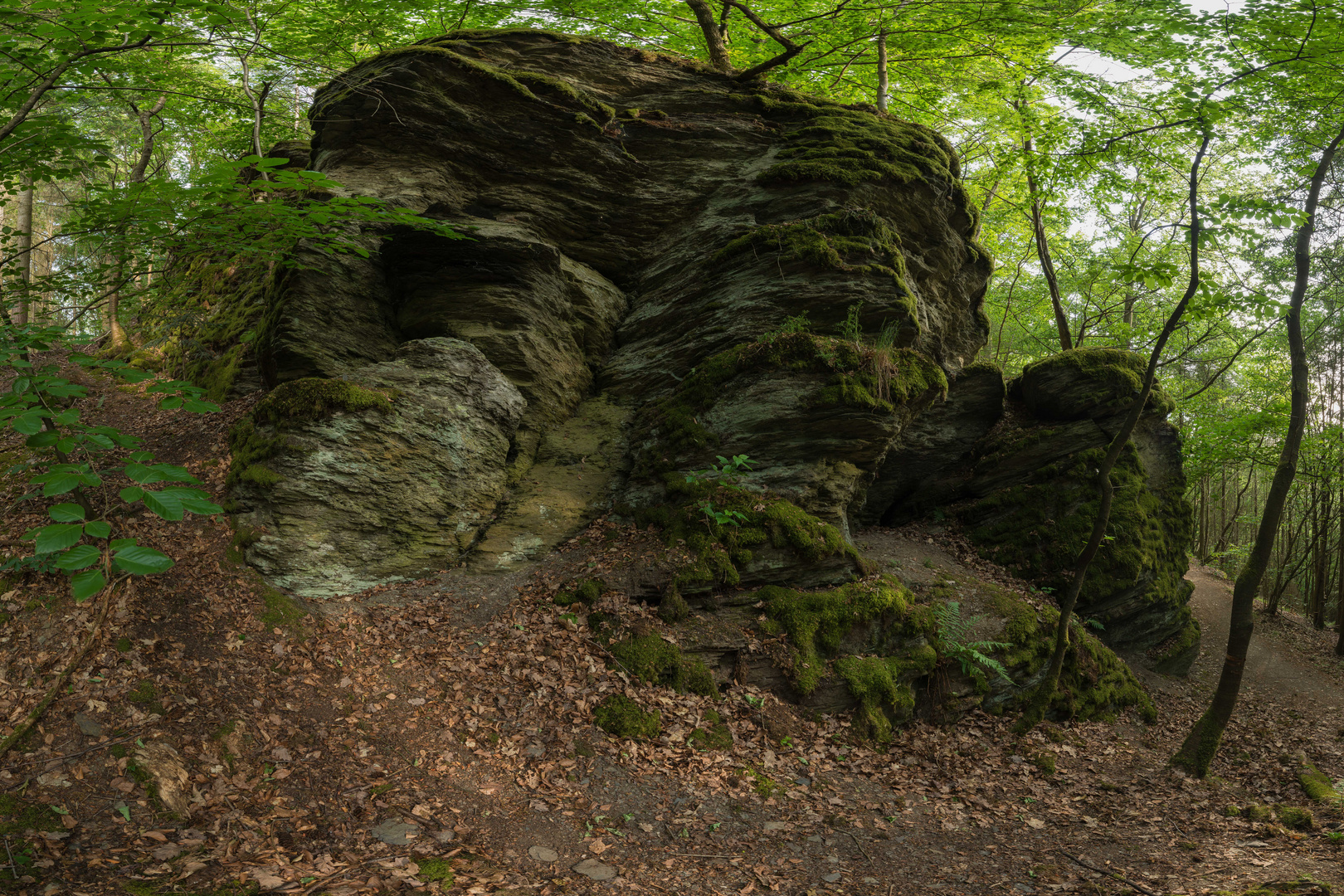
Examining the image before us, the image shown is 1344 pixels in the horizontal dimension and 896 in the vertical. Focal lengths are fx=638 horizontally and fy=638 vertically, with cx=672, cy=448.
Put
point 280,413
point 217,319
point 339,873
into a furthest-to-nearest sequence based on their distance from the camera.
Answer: point 217,319, point 280,413, point 339,873

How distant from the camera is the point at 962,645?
29.1ft

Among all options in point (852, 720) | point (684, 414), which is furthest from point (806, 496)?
point (852, 720)

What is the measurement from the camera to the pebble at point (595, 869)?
4.90m

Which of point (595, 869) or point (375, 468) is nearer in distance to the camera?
point (595, 869)

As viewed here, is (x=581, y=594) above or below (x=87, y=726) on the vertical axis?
above

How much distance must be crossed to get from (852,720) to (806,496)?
9.83 ft

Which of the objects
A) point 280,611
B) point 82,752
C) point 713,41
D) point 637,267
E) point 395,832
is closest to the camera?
point 82,752

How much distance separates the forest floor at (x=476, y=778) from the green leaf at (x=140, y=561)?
2.76m

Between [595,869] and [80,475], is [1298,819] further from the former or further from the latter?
[80,475]

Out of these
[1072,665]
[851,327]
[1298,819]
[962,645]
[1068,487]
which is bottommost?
[1298,819]

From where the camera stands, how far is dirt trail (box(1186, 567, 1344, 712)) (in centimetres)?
1366

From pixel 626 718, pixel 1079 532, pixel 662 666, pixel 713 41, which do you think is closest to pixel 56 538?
pixel 626 718

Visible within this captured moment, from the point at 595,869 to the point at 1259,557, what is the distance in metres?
8.61

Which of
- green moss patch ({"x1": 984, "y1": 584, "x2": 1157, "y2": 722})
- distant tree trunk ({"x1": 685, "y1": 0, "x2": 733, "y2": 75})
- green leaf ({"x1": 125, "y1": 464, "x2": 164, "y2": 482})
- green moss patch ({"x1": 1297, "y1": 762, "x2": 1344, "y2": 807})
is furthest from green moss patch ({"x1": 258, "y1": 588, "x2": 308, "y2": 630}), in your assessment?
distant tree trunk ({"x1": 685, "y1": 0, "x2": 733, "y2": 75})
